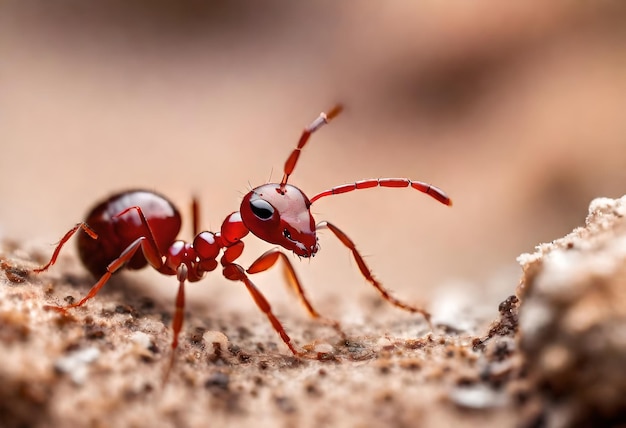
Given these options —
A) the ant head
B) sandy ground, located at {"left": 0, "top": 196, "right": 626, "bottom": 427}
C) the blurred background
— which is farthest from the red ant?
the blurred background

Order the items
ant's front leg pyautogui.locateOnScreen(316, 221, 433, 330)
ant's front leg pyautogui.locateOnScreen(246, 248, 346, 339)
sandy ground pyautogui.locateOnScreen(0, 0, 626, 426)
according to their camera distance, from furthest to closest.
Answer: sandy ground pyautogui.locateOnScreen(0, 0, 626, 426) → ant's front leg pyautogui.locateOnScreen(246, 248, 346, 339) → ant's front leg pyautogui.locateOnScreen(316, 221, 433, 330)

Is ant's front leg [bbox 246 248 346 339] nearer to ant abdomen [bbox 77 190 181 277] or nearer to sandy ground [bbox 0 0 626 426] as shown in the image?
sandy ground [bbox 0 0 626 426]

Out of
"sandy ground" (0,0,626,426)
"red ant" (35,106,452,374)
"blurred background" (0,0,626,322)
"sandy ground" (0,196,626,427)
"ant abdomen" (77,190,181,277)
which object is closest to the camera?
"sandy ground" (0,196,626,427)

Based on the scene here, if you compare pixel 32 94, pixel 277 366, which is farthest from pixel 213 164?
pixel 277 366

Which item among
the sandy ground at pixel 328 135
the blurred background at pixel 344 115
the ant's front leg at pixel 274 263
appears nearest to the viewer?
the ant's front leg at pixel 274 263

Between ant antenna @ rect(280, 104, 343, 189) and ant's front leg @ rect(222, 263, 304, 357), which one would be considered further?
ant antenna @ rect(280, 104, 343, 189)

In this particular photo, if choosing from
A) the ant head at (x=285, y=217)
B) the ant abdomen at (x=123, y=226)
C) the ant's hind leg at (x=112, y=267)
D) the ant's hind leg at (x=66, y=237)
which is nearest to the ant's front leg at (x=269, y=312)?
the ant head at (x=285, y=217)

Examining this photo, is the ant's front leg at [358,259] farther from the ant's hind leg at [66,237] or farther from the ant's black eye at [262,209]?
the ant's hind leg at [66,237]

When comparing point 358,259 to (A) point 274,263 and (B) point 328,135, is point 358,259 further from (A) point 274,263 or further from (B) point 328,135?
(B) point 328,135

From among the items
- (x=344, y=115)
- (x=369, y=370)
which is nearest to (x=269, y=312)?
(x=369, y=370)
